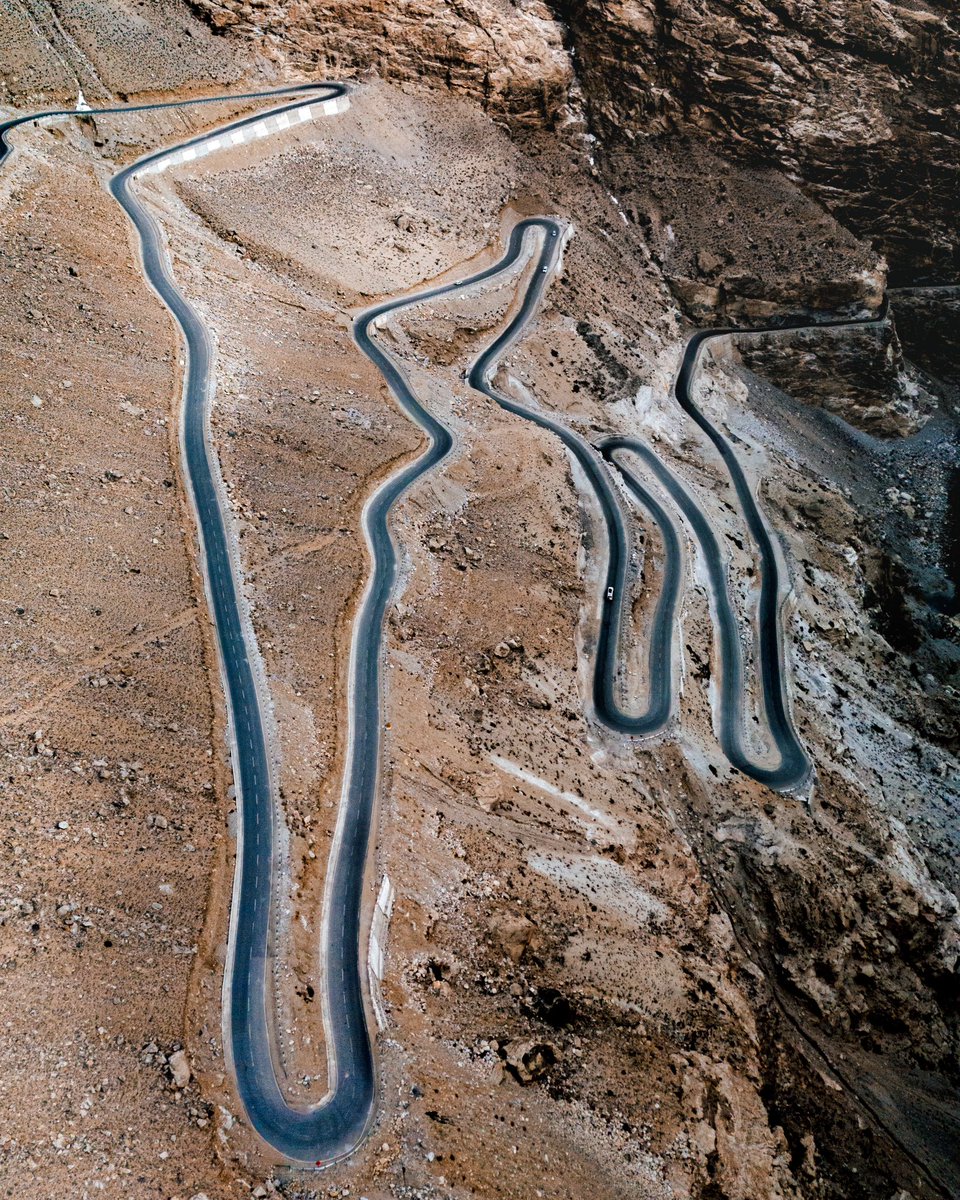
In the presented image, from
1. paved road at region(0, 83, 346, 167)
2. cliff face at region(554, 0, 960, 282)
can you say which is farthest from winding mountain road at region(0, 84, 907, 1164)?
cliff face at region(554, 0, 960, 282)

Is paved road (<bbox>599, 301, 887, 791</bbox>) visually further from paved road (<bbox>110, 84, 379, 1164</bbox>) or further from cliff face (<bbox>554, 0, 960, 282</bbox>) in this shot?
cliff face (<bbox>554, 0, 960, 282</bbox>)

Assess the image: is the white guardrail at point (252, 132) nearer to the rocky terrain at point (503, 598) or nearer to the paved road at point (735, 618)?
the rocky terrain at point (503, 598)

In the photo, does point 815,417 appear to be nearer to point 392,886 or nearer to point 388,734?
point 388,734

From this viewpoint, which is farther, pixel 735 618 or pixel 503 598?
pixel 735 618

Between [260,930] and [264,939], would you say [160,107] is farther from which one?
[264,939]

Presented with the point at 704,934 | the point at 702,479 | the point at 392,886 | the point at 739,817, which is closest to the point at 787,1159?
the point at 704,934

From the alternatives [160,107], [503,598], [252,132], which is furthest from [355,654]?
[160,107]

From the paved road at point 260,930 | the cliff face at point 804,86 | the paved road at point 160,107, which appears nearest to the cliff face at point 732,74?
the cliff face at point 804,86
